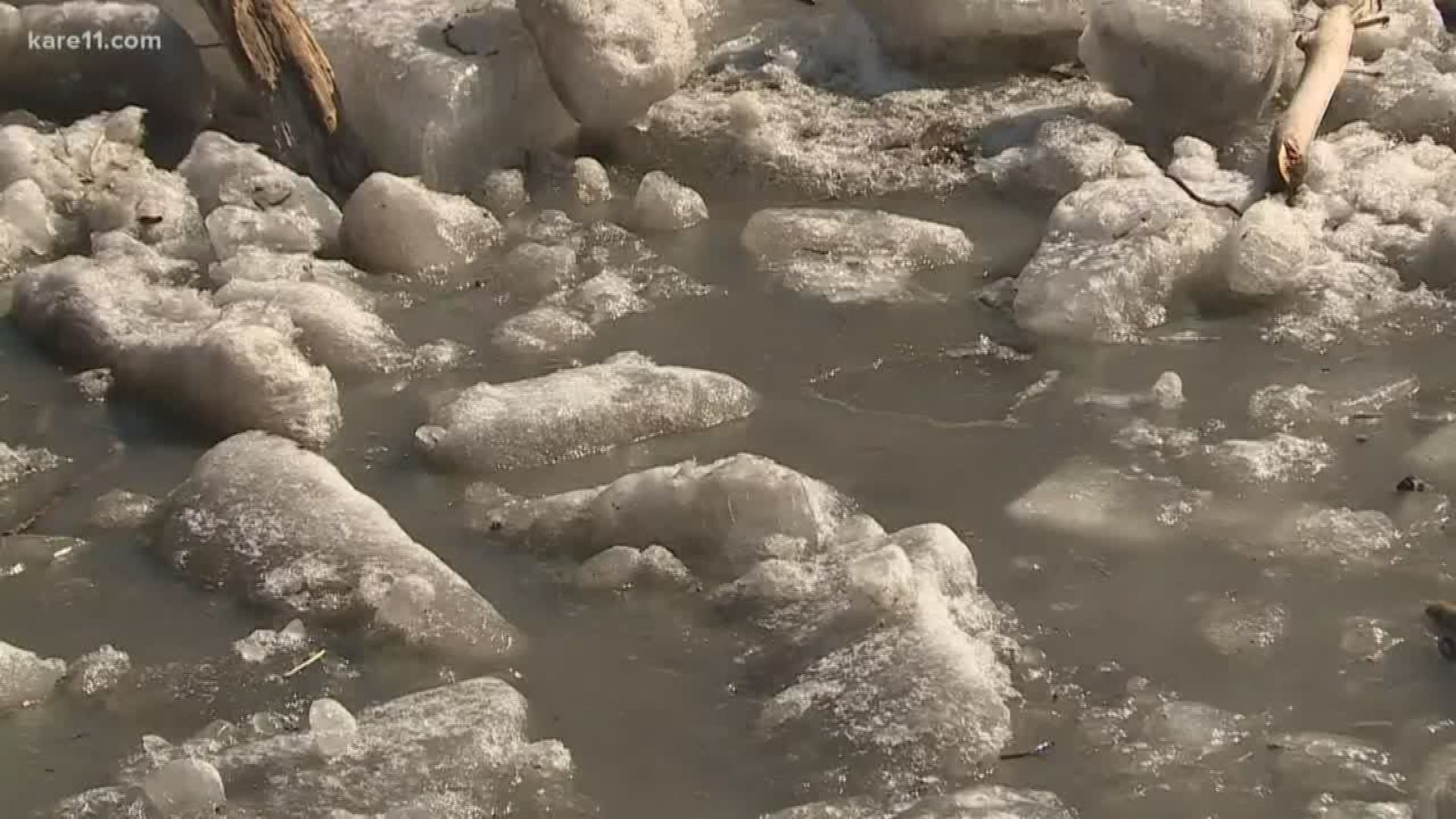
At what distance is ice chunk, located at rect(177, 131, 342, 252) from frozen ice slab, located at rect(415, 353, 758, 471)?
85 centimetres

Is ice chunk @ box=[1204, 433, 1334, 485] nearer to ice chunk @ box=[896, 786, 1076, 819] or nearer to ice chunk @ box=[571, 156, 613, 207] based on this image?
ice chunk @ box=[896, 786, 1076, 819]

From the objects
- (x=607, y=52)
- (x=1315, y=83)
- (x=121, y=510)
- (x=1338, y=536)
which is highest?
(x=1315, y=83)

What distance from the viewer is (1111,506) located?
294cm

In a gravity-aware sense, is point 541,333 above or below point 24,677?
above

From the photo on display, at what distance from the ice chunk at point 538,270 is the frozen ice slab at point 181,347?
523 mm

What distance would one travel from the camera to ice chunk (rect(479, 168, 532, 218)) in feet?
13.5

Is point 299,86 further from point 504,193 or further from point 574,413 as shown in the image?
point 574,413

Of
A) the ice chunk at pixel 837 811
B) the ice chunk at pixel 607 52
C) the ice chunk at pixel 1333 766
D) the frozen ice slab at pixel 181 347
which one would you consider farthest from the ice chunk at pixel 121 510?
the ice chunk at pixel 1333 766

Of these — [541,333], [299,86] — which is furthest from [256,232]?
[541,333]

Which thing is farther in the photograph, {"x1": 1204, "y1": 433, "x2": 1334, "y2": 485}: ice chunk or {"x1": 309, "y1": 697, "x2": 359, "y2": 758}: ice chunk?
{"x1": 1204, "y1": 433, "x2": 1334, "y2": 485}: ice chunk

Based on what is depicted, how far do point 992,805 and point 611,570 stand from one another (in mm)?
761

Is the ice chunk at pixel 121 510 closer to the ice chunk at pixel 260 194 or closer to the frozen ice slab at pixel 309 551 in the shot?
the frozen ice slab at pixel 309 551

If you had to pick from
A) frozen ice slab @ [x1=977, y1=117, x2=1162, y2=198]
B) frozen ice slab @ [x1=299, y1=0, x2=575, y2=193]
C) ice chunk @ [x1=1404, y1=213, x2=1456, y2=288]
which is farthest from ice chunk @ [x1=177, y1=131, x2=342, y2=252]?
ice chunk @ [x1=1404, y1=213, x2=1456, y2=288]

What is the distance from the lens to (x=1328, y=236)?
3746 millimetres
